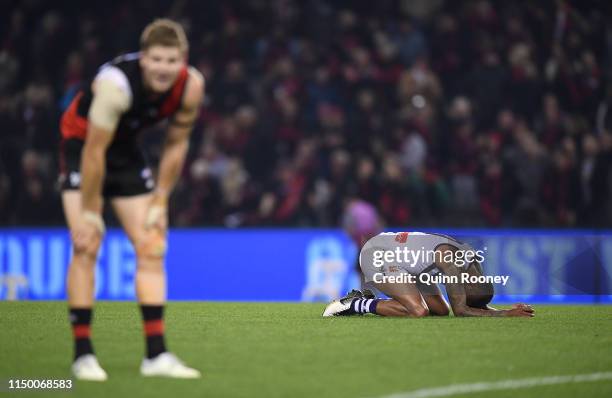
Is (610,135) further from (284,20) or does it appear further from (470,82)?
(284,20)

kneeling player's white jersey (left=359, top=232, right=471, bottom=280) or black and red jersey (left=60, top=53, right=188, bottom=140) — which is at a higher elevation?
black and red jersey (left=60, top=53, right=188, bottom=140)

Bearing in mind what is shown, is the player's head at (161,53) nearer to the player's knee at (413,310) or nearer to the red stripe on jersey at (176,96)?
the red stripe on jersey at (176,96)

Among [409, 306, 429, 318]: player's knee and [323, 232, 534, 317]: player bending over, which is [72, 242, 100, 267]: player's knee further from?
[409, 306, 429, 318]: player's knee

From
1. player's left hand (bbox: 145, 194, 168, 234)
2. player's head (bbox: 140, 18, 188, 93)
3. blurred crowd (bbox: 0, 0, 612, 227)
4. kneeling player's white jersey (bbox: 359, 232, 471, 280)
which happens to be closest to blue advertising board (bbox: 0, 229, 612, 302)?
blurred crowd (bbox: 0, 0, 612, 227)

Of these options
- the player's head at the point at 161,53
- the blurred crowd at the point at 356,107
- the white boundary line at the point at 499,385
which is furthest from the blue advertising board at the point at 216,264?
the player's head at the point at 161,53

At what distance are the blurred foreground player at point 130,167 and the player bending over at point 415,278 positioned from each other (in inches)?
158

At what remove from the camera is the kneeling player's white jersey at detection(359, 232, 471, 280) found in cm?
1027

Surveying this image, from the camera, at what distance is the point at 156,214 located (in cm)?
646

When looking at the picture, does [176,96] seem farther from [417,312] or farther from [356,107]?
[356,107]

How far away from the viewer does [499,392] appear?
5.73 meters

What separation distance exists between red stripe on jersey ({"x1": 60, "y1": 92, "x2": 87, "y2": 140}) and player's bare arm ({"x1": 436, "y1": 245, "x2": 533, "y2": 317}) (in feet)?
14.3

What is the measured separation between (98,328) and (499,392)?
414 centimetres

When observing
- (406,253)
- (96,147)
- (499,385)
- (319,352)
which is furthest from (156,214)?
(406,253)

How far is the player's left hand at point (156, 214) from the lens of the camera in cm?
644
